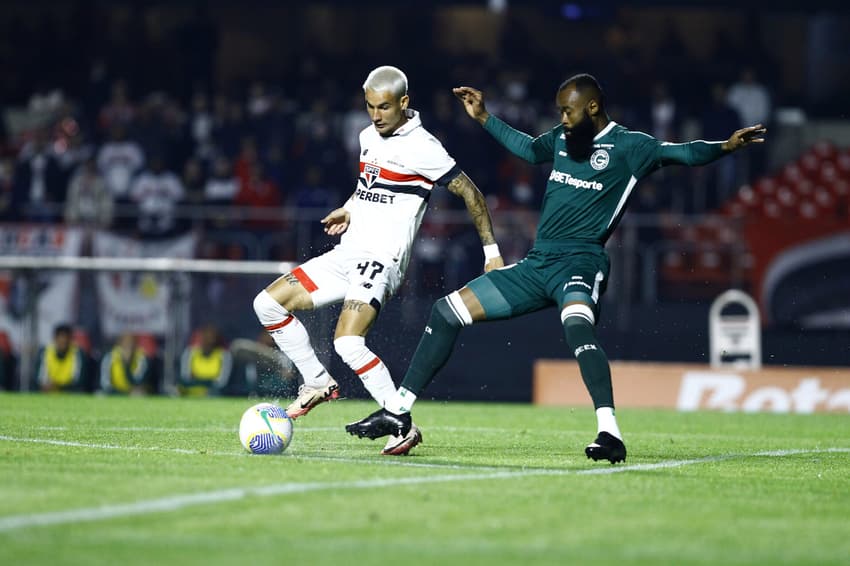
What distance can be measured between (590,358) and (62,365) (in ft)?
38.8

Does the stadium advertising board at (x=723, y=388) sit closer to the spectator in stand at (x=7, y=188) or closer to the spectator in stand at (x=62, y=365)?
the spectator in stand at (x=62, y=365)

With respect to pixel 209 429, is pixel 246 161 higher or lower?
higher

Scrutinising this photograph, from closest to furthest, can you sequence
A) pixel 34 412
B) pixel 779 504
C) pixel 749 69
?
pixel 779 504
pixel 34 412
pixel 749 69

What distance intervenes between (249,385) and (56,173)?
6223 millimetres

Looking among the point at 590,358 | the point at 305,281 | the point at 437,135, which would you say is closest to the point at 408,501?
the point at 590,358

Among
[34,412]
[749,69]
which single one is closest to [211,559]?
[34,412]

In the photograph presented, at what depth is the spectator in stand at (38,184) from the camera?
22094 millimetres

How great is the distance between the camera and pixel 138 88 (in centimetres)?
2588

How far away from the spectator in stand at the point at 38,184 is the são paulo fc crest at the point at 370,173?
1369 cm

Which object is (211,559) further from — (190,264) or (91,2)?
(91,2)

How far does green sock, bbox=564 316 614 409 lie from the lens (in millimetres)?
8443

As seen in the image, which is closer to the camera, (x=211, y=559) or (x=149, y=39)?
(x=211, y=559)

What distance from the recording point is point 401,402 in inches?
341

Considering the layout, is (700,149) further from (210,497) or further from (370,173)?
(210,497)
